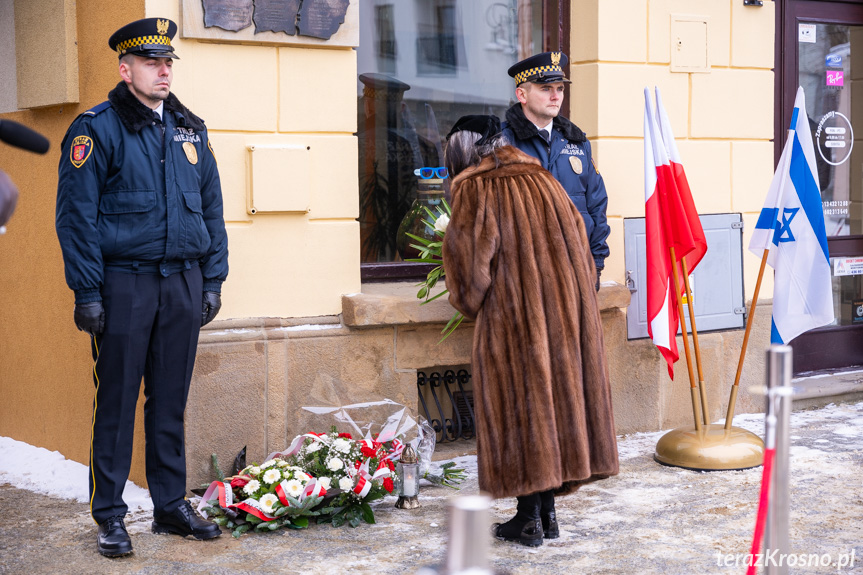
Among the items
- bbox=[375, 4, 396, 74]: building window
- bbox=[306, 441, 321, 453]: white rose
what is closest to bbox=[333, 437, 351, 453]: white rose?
bbox=[306, 441, 321, 453]: white rose

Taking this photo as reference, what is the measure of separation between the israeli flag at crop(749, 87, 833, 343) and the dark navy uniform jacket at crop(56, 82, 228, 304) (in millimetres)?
3199

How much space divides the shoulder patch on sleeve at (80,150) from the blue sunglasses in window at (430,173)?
7.94 ft

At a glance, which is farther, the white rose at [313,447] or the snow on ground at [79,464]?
the snow on ground at [79,464]

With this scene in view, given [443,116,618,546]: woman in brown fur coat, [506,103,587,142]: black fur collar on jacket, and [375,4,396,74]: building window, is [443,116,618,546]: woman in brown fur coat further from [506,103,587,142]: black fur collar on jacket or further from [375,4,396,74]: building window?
[375,4,396,74]: building window

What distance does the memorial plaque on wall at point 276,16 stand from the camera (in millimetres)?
5164

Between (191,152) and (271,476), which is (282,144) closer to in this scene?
(191,152)

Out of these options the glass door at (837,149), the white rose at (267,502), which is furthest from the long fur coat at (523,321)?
the glass door at (837,149)

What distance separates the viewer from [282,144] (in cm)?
530

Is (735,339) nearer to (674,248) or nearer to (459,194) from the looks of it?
(674,248)

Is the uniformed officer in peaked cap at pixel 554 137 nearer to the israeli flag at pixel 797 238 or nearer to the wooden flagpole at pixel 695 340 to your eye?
the wooden flagpole at pixel 695 340

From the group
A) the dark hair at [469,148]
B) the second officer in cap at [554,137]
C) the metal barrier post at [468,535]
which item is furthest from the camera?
the second officer in cap at [554,137]

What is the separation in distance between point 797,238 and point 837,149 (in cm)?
225

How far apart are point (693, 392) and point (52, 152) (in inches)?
152

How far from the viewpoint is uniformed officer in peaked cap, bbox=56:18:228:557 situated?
418 cm
